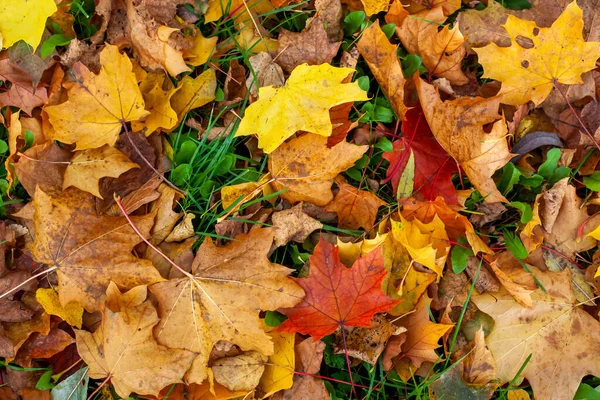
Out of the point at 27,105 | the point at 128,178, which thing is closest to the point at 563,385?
the point at 128,178

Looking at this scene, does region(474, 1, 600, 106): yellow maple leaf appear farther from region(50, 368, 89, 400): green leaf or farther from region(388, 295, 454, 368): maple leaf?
region(50, 368, 89, 400): green leaf

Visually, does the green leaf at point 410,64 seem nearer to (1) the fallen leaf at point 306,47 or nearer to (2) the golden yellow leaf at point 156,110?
(1) the fallen leaf at point 306,47

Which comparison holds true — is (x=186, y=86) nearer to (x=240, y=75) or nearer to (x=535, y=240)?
(x=240, y=75)

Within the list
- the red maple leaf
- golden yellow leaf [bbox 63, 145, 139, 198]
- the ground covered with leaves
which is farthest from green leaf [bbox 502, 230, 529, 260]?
golden yellow leaf [bbox 63, 145, 139, 198]

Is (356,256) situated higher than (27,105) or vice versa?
(27,105)

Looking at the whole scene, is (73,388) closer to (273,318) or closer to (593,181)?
(273,318)

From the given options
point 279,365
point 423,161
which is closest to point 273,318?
point 279,365
